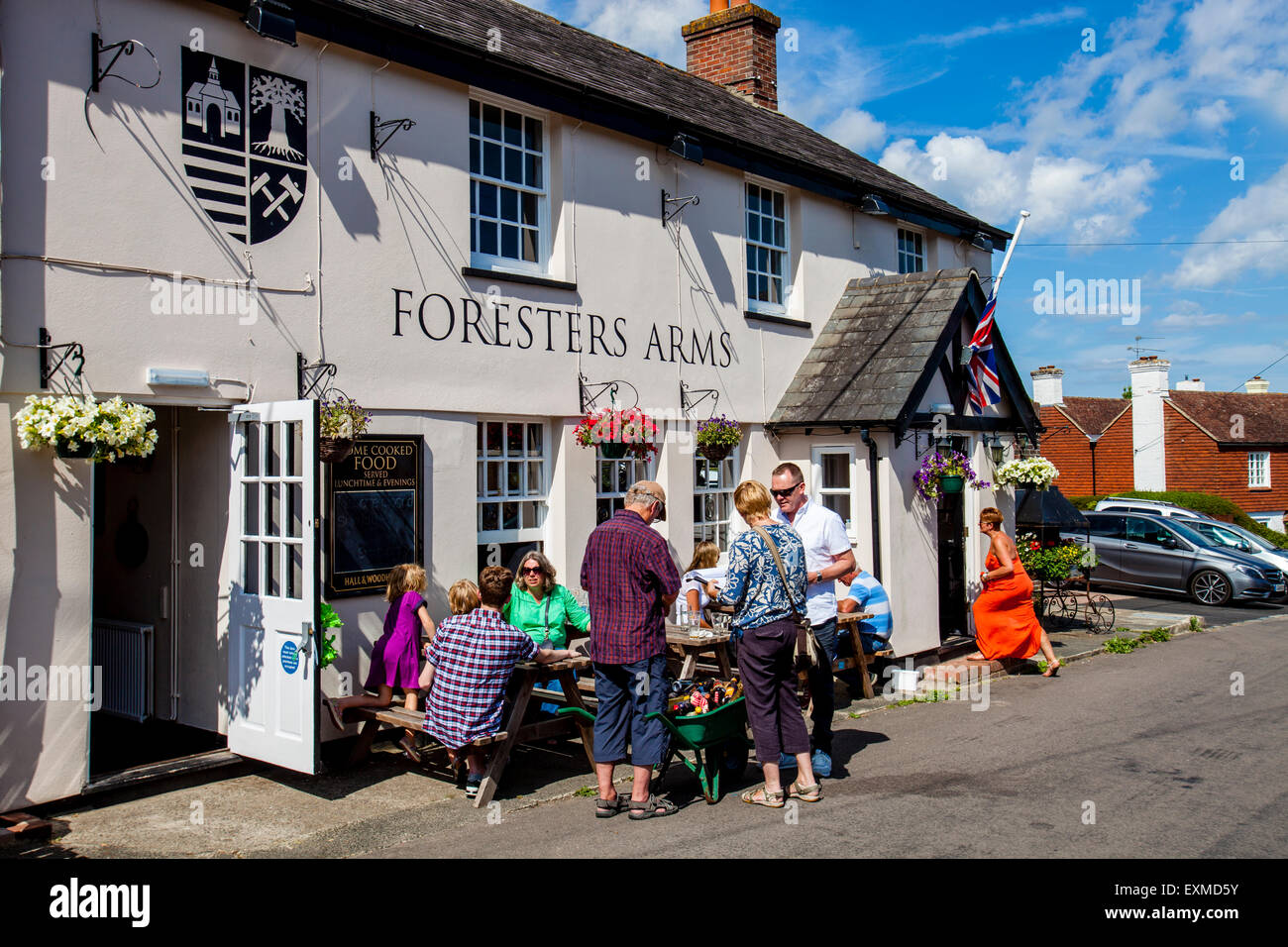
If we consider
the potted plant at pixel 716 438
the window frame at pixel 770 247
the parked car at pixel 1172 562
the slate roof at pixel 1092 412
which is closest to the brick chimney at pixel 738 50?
the window frame at pixel 770 247

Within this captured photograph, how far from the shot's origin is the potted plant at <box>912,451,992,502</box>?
39.8 ft

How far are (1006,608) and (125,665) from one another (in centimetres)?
902

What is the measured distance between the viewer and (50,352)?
636 centimetres

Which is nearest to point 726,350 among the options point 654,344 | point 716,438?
point 654,344

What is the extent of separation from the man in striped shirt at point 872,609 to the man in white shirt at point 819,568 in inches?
100

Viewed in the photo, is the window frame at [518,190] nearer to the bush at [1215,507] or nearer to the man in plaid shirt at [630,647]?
the man in plaid shirt at [630,647]

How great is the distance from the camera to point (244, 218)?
289 inches

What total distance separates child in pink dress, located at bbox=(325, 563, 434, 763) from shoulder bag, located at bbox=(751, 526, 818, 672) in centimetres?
262

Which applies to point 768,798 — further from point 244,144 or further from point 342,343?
point 244,144

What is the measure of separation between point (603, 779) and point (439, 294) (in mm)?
4404

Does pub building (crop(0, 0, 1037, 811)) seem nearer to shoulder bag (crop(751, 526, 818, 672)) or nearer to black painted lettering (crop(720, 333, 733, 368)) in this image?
black painted lettering (crop(720, 333, 733, 368))

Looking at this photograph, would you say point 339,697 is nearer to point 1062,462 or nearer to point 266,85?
point 266,85

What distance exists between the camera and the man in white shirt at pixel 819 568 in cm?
712

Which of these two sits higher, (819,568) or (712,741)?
(819,568)
